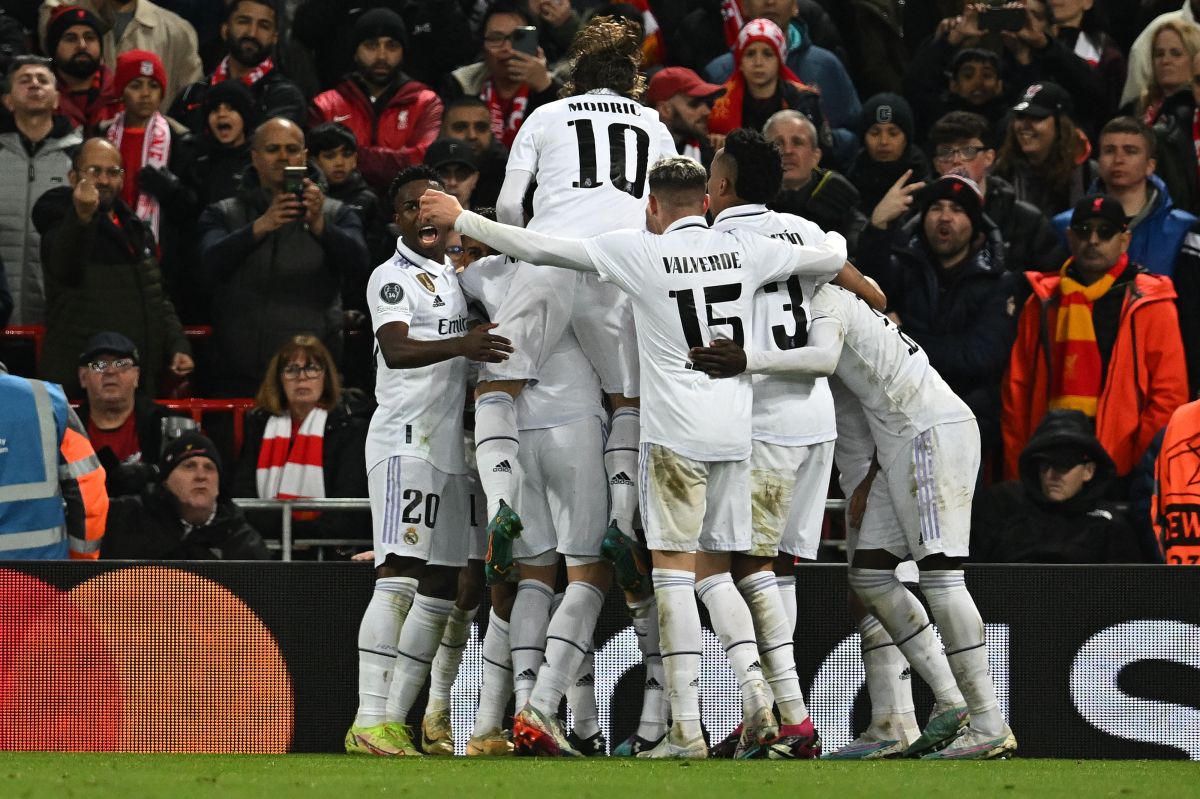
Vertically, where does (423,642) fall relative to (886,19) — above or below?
below

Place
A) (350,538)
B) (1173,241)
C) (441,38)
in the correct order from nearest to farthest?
(350,538) → (1173,241) → (441,38)

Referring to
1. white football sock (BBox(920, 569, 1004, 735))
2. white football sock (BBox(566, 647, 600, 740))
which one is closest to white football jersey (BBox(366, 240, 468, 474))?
white football sock (BBox(566, 647, 600, 740))

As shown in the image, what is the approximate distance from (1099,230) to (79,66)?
6394 millimetres

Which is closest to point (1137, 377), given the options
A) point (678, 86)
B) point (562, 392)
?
point (678, 86)

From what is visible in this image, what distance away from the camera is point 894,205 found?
11602mm

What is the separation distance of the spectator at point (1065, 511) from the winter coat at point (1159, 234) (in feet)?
6.14

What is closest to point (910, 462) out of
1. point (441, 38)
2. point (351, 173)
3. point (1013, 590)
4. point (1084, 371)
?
point (1013, 590)

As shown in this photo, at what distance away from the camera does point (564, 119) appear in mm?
9016

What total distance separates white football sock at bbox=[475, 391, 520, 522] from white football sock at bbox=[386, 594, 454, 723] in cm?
51

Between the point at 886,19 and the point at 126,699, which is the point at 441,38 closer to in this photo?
the point at 886,19

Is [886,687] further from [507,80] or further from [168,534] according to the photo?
[507,80]

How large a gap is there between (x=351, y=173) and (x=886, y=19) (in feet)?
14.2

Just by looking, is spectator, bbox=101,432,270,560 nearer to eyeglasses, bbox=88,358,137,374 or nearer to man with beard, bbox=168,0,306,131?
eyeglasses, bbox=88,358,137,374

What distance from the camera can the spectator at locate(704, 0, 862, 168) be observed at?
13484 millimetres
